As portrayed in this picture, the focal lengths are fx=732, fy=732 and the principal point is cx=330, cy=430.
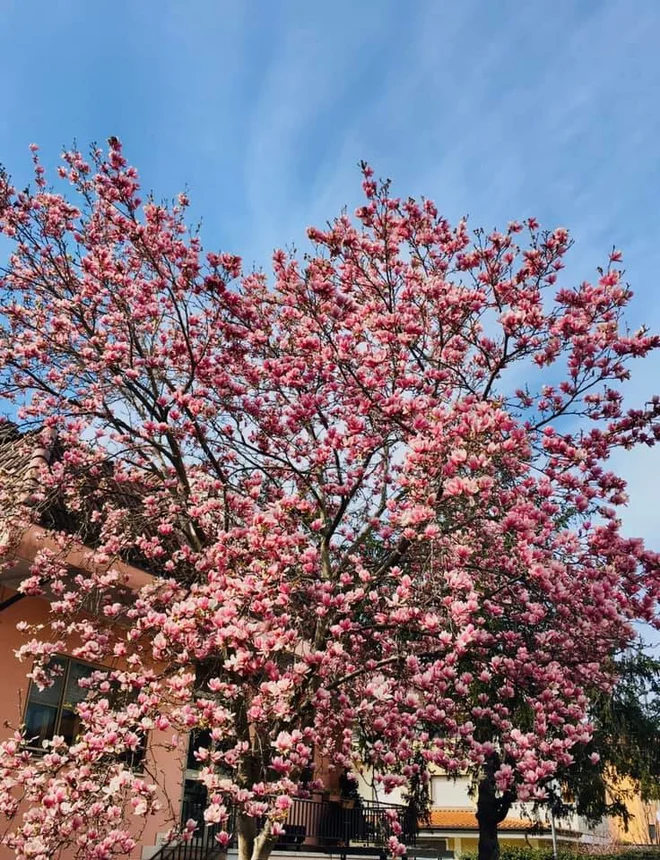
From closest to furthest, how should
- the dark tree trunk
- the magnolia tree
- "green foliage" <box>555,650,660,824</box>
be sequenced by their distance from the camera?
the magnolia tree → "green foliage" <box>555,650,660,824</box> → the dark tree trunk

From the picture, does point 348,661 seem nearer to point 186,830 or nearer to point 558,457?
point 186,830

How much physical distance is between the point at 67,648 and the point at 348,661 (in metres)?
4.24

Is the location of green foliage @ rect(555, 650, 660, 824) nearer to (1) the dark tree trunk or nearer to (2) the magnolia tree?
(1) the dark tree trunk

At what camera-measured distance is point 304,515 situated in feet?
24.5

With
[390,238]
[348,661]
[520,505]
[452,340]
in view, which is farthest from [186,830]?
[390,238]

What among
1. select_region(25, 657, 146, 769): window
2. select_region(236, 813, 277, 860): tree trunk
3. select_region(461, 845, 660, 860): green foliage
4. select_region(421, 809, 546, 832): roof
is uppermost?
select_region(25, 657, 146, 769): window

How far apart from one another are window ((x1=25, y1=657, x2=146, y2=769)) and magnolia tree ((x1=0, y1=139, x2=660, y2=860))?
764 millimetres

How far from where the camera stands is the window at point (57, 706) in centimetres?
915

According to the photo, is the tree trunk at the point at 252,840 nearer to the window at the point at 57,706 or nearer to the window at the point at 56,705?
the window at the point at 57,706

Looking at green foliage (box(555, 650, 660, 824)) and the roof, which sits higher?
green foliage (box(555, 650, 660, 824))

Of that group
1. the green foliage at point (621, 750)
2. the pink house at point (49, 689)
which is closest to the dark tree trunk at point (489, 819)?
the green foliage at point (621, 750)

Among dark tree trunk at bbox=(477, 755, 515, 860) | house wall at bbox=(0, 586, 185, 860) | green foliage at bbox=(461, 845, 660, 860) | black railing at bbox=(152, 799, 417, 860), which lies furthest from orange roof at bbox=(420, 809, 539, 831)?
house wall at bbox=(0, 586, 185, 860)

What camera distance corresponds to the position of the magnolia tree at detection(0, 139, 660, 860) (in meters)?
5.95

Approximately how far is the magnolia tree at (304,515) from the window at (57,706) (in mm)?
764
